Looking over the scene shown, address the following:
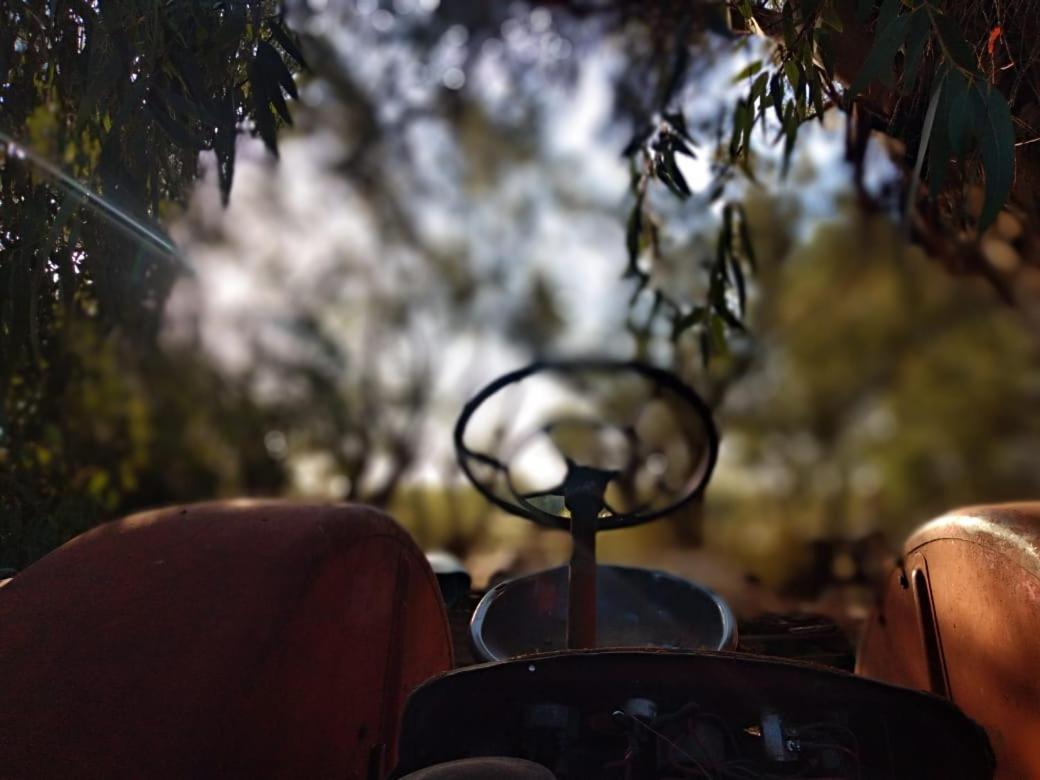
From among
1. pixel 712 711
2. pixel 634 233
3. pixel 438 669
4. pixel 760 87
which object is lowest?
pixel 438 669

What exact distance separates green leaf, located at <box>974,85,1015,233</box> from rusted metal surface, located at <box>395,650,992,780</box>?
2.95 feet

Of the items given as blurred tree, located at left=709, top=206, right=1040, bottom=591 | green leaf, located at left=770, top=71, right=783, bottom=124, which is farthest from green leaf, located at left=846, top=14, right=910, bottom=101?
blurred tree, located at left=709, top=206, right=1040, bottom=591

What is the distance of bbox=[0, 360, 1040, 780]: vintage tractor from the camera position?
4.99 feet

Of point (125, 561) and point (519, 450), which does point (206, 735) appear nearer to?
point (125, 561)

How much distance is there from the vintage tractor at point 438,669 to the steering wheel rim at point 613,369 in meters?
0.03

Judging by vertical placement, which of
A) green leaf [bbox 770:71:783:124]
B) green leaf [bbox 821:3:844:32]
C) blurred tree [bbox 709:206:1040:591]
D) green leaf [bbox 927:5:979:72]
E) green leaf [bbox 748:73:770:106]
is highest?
green leaf [bbox 821:3:844:32]

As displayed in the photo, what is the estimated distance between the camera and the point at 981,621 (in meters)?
1.94

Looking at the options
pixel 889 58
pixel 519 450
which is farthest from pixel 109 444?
pixel 889 58

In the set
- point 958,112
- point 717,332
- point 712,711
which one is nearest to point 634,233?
point 717,332

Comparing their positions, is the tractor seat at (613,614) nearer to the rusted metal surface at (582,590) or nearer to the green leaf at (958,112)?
the rusted metal surface at (582,590)

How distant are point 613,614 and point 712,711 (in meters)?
0.94

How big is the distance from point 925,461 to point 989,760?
51.6 ft

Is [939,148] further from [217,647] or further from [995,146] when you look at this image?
[217,647]

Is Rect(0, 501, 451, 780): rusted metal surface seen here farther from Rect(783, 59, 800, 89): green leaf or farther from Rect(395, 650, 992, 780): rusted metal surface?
Rect(783, 59, 800, 89): green leaf
